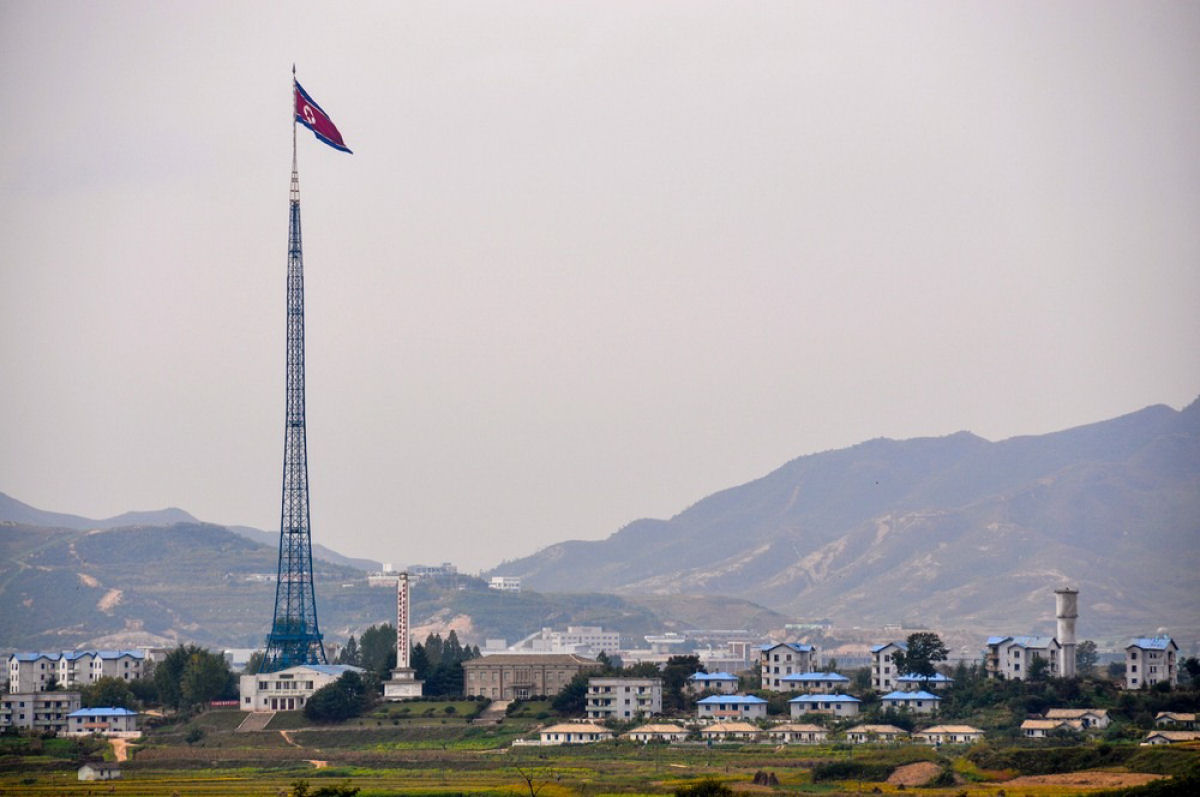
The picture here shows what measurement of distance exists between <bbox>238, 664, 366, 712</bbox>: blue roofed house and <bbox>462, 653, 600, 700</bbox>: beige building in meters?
6.67

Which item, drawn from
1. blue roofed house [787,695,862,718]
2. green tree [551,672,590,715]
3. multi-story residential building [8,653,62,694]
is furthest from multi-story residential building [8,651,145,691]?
blue roofed house [787,695,862,718]

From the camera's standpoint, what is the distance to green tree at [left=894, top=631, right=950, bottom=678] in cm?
10519

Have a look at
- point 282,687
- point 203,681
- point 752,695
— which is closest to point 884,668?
point 752,695

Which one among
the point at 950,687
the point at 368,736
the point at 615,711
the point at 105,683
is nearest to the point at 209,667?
the point at 105,683

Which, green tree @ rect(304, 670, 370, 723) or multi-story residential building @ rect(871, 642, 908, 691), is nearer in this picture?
green tree @ rect(304, 670, 370, 723)

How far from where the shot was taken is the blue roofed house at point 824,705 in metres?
98.2

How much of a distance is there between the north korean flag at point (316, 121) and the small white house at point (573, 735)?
3445cm

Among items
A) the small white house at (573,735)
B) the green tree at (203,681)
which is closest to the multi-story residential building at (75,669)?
the green tree at (203,681)

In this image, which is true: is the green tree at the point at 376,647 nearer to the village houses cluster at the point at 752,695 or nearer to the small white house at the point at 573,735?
the village houses cluster at the point at 752,695

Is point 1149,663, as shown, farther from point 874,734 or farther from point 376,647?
point 376,647

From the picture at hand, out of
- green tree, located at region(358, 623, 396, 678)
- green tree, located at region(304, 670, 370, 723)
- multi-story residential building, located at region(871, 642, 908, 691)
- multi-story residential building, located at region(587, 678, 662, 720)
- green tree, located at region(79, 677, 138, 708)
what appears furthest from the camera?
green tree, located at region(358, 623, 396, 678)

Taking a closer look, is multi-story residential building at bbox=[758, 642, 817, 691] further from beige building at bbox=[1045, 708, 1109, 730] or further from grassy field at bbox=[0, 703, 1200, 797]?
beige building at bbox=[1045, 708, 1109, 730]

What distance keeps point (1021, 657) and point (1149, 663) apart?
6516 millimetres

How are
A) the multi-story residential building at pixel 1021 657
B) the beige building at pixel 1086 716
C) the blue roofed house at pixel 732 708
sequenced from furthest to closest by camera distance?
the multi-story residential building at pixel 1021 657
the blue roofed house at pixel 732 708
the beige building at pixel 1086 716
